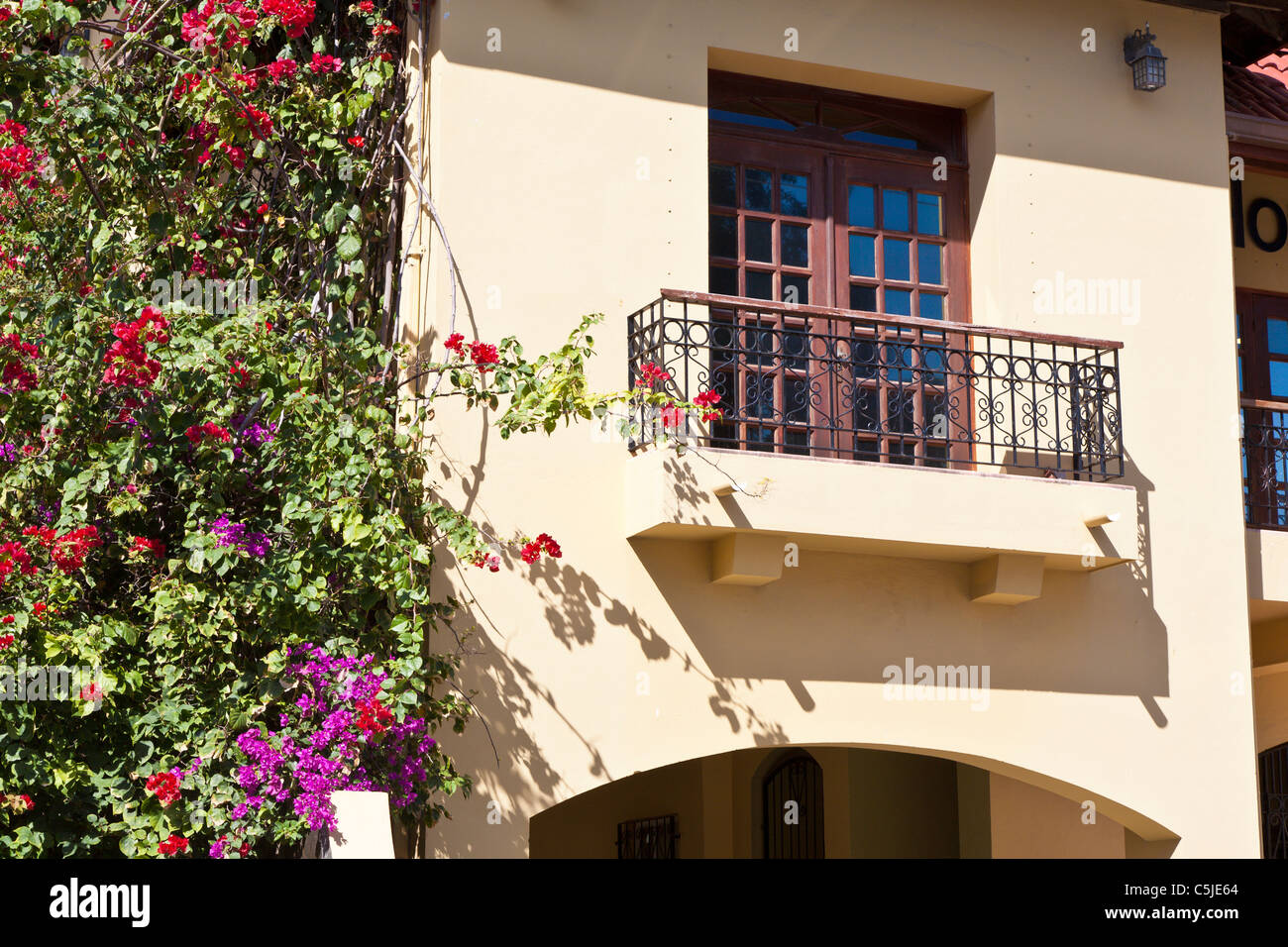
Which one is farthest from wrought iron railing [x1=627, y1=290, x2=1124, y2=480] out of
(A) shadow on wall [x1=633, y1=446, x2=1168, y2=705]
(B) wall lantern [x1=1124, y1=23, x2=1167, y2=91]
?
(B) wall lantern [x1=1124, y1=23, x2=1167, y2=91]

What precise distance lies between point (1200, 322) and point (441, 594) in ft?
15.3

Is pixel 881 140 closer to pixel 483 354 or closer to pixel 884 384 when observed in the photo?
pixel 884 384

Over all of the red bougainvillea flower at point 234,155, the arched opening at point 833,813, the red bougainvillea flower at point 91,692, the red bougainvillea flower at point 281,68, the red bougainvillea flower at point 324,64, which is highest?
the red bougainvillea flower at point 324,64

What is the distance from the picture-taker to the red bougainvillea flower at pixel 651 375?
7.36 m

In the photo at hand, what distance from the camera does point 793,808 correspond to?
11281mm

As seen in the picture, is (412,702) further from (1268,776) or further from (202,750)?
(1268,776)

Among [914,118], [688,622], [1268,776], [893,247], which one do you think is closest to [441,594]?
[688,622]

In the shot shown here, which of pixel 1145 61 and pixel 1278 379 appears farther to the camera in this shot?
pixel 1278 379

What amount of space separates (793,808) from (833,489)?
4.21 metres

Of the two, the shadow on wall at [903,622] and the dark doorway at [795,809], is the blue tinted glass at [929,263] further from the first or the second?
the dark doorway at [795,809]

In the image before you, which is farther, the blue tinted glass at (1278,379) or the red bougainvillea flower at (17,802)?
the blue tinted glass at (1278,379)

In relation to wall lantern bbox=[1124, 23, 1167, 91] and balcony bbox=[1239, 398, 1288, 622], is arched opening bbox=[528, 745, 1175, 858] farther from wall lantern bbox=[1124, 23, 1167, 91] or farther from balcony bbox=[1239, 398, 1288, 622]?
wall lantern bbox=[1124, 23, 1167, 91]

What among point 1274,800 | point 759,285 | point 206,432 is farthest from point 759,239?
point 1274,800

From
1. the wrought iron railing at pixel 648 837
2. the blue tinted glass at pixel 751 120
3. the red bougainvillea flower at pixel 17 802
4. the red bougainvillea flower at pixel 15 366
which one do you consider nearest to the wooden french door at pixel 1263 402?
the blue tinted glass at pixel 751 120
